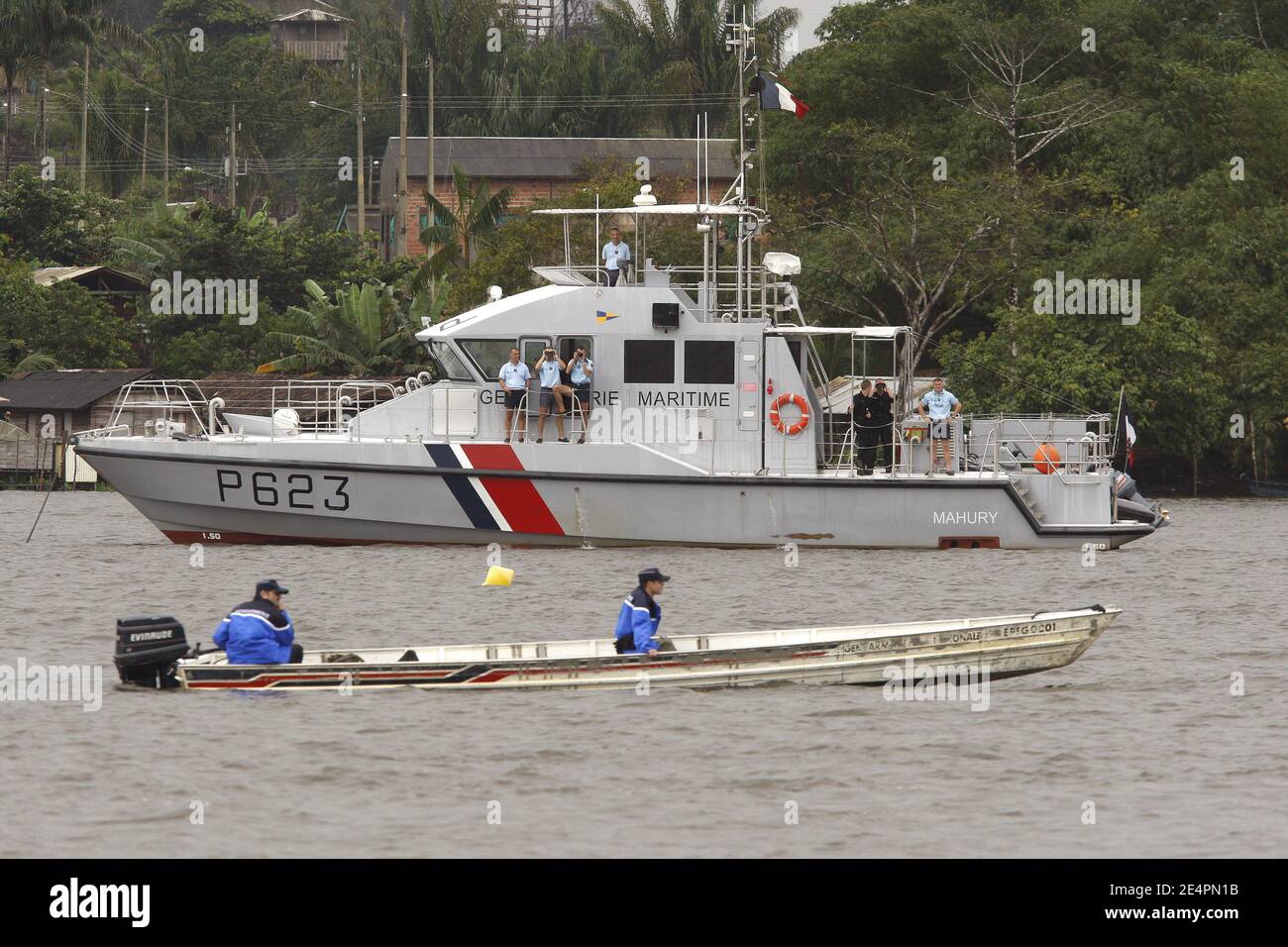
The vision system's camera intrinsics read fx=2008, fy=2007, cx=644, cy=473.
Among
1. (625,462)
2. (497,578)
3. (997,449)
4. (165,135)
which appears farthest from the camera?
(165,135)

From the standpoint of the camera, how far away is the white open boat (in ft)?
54.5

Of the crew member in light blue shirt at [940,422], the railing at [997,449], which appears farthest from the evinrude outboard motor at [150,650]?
the crew member in light blue shirt at [940,422]

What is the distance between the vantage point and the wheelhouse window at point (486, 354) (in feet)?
92.4

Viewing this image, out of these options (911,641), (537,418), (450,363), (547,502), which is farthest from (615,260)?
(911,641)

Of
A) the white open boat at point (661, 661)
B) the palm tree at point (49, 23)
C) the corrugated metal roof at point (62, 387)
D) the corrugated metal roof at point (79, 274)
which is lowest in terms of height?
the white open boat at point (661, 661)

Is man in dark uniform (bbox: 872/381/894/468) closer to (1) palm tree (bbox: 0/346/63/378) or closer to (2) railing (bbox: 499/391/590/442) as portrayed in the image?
(2) railing (bbox: 499/391/590/442)

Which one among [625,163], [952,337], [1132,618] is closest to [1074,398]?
[952,337]

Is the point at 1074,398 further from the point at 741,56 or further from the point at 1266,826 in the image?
the point at 1266,826

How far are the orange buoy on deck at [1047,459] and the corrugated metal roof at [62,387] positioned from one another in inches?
1050

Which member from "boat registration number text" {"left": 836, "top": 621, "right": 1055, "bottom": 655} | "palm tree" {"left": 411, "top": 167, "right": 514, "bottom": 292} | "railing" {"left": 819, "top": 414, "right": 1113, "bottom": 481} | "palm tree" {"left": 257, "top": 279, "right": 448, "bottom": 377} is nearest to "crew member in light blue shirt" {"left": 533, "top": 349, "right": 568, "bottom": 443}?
"railing" {"left": 819, "top": 414, "right": 1113, "bottom": 481}

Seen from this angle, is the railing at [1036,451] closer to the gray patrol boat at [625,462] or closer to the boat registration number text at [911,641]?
the gray patrol boat at [625,462]

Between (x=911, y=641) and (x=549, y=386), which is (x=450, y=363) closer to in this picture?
(x=549, y=386)

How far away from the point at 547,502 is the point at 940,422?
219 inches

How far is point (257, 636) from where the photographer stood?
16.4 metres
